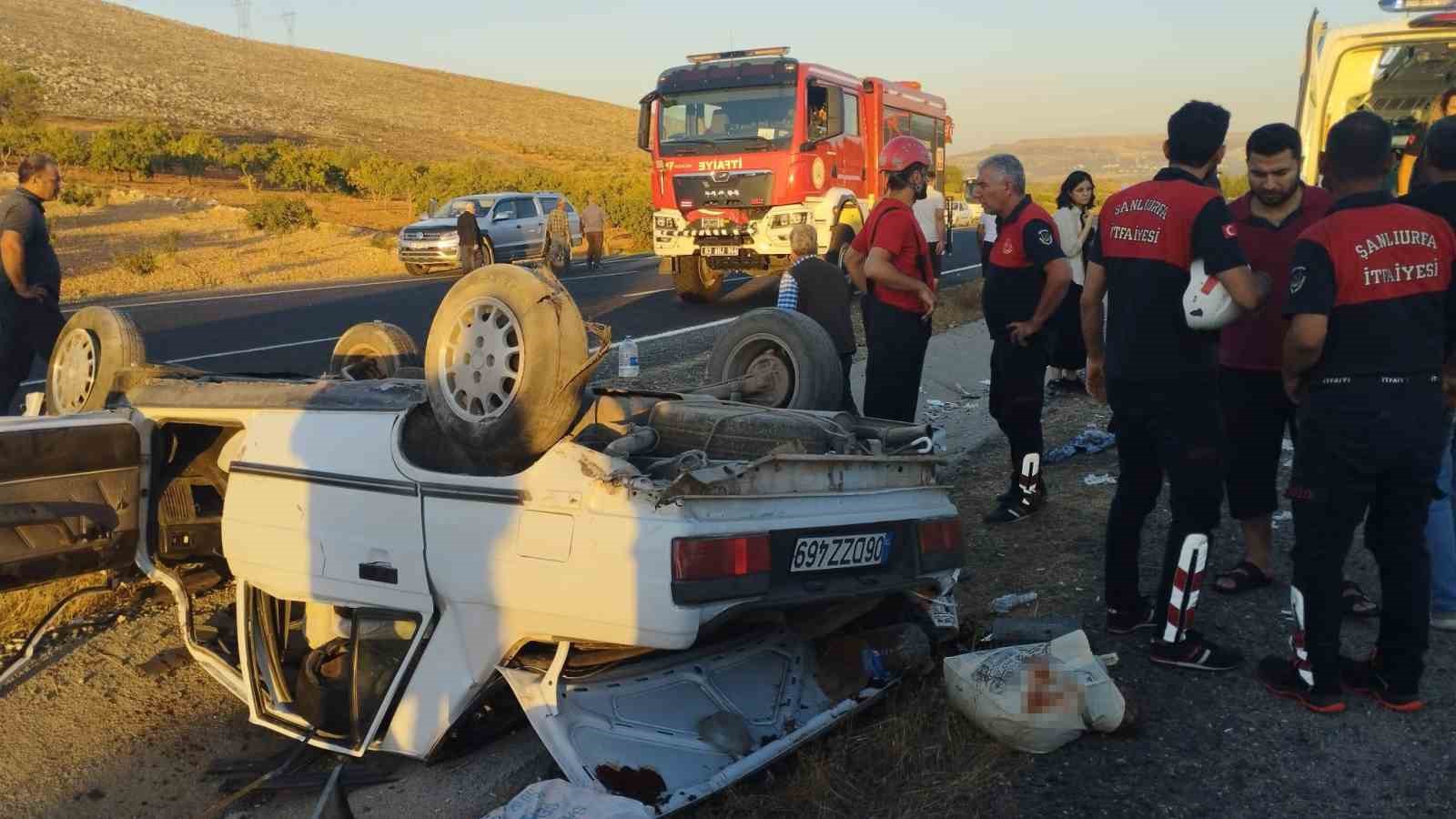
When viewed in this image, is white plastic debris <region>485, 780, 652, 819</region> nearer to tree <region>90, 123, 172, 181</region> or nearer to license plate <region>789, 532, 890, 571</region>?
license plate <region>789, 532, 890, 571</region>

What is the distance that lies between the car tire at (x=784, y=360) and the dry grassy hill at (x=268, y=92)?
56.3 meters

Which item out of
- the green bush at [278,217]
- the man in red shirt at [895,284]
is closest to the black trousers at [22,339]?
the man in red shirt at [895,284]

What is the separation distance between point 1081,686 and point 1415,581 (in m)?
1.13

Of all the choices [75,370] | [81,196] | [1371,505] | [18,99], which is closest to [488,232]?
[81,196]

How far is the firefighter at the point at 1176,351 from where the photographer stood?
388 cm

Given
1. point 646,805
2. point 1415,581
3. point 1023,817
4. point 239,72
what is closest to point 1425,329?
point 1415,581

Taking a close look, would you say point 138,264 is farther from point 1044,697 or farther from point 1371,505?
point 1371,505

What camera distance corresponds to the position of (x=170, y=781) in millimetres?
3562

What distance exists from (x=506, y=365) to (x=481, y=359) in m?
0.08

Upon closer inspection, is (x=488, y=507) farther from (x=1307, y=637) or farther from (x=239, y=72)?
(x=239, y=72)

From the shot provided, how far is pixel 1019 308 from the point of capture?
5.54m

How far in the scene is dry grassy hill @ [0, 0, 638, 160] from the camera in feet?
196

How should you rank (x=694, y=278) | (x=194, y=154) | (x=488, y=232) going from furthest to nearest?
(x=194, y=154), (x=488, y=232), (x=694, y=278)

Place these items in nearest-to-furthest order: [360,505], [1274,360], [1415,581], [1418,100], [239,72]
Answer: [360,505], [1415,581], [1274,360], [1418,100], [239,72]
